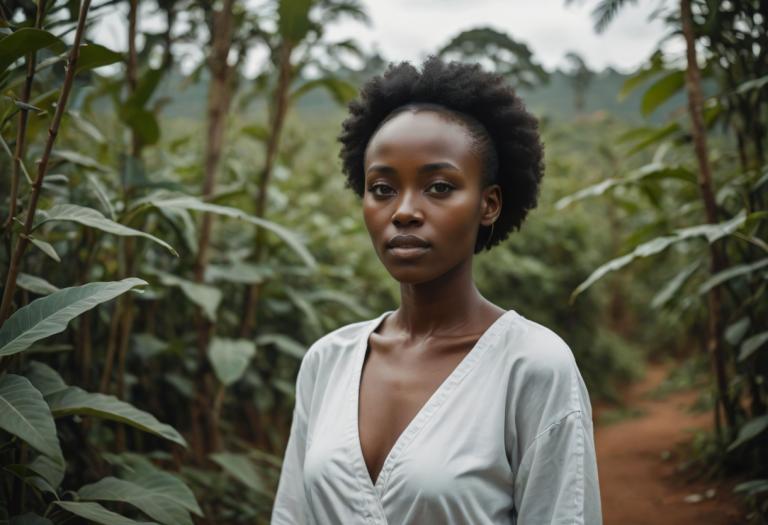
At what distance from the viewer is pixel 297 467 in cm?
140

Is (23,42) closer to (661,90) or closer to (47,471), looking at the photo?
(47,471)

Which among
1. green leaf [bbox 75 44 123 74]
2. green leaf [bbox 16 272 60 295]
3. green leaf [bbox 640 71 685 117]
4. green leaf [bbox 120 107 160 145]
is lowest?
green leaf [bbox 16 272 60 295]

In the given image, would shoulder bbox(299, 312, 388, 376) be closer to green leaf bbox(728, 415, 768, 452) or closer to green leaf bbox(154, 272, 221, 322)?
green leaf bbox(154, 272, 221, 322)

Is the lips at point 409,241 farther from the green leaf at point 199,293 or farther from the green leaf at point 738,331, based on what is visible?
the green leaf at point 738,331

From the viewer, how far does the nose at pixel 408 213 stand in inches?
45.9

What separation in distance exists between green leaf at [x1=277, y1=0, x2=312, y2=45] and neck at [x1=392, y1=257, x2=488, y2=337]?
1679mm

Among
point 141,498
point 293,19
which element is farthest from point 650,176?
point 141,498

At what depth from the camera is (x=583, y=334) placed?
20.4 ft

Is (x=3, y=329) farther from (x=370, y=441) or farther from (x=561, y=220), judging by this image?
(x=561, y=220)

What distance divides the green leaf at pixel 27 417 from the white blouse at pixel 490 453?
0.48 m

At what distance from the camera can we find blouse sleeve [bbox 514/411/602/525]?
1.05 meters

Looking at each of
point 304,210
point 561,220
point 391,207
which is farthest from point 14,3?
point 561,220

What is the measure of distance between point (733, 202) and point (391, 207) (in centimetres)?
233

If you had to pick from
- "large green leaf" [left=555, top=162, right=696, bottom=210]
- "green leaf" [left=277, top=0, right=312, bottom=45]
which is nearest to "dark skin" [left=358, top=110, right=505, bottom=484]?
"large green leaf" [left=555, top=162, right=696, bottom=210]
